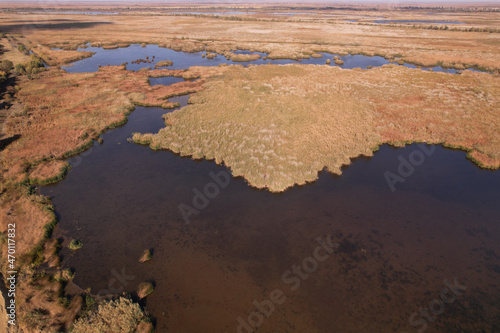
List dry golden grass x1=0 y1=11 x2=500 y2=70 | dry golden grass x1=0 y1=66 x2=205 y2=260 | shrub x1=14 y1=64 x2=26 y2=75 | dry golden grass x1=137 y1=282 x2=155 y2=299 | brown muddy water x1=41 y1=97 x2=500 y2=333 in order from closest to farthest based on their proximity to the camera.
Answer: brown muddy water x1=41 y1=97 x2=500 y2=333, dry golden grass x1=137 y1=282 x2=155 y2=299, dry golden grass x1=0 y1=66 x2=205 y2=260, shrub x1=14 y1=64 x2=26 y2=75, dry golden grass x1=0 y1=11 x2=500 y2=70

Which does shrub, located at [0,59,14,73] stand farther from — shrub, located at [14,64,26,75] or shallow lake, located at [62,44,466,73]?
shallow lake, located at [62,44,466,73]

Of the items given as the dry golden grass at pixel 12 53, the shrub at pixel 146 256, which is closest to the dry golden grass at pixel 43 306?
the shrub at pixel 146 256

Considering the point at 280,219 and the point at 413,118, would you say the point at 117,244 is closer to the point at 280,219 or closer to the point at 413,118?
the point at 280,219

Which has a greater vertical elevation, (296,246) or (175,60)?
(175,60)

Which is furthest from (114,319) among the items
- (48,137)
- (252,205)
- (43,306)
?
(48,137)

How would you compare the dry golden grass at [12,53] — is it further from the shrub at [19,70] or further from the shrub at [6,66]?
the shrub at [19,70]

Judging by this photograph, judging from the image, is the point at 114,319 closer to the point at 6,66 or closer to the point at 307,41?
the point at 6,66

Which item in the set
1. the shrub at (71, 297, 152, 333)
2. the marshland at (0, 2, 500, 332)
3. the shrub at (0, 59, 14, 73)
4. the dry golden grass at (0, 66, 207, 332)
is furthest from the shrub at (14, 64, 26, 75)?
the shrub at (71, 297, 152, 333)
